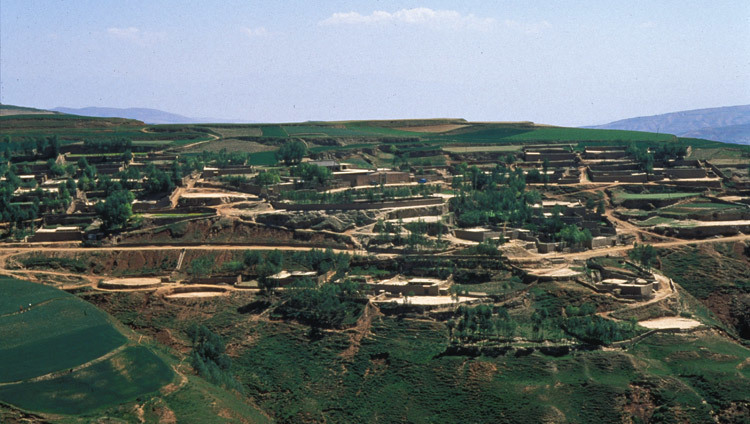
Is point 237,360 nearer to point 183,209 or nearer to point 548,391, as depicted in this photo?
point 548,391

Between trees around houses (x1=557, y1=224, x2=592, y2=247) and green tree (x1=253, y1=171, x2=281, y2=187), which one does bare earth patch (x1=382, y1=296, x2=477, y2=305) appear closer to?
trees around houses (x1=557, y1=224, x2=592, y2=247)

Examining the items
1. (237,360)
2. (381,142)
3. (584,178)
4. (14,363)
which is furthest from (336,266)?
(381,142)

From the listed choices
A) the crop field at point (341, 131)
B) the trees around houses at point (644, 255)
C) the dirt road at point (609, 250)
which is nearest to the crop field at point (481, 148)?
the crop field at point (341, 131)

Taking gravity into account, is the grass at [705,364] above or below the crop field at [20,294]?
below

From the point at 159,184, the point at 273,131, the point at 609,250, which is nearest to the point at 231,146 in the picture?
the point at 273,131

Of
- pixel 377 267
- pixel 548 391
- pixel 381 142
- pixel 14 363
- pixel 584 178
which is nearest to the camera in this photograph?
pixel 14 363

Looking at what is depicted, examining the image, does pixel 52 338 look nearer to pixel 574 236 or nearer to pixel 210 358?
pixel 210 358

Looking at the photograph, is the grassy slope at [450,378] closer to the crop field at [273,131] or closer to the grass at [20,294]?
the grass at [20,294]
